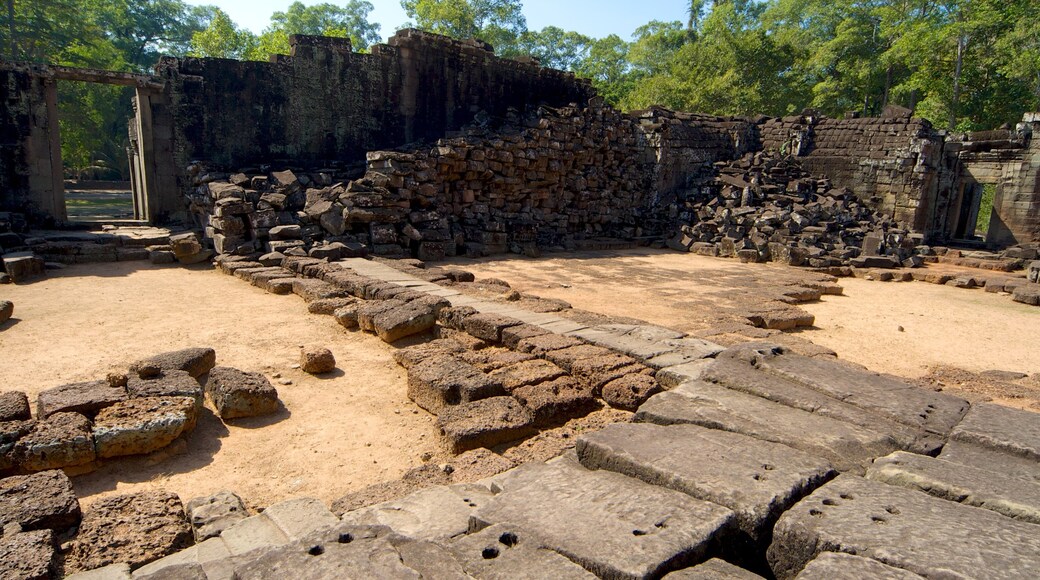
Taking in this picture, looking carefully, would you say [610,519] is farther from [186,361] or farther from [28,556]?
[186,361]

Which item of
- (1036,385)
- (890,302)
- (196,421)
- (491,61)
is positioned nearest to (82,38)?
(491,61)

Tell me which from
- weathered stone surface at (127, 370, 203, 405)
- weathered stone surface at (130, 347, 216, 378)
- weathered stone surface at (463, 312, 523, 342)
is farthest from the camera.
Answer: weathered stone surface at (463, 312, 523, 342)

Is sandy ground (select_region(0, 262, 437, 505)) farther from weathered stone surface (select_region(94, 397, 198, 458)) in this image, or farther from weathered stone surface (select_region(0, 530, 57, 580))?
weathered stone surface (select_region(0, 530, 57, 580))

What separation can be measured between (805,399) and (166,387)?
14.7 ft

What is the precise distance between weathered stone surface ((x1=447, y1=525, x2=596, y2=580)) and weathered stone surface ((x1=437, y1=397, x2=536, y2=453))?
1.70 meters

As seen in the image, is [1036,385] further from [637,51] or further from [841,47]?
[637,51]

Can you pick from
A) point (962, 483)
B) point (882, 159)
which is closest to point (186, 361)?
point (962, 483)

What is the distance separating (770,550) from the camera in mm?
2367

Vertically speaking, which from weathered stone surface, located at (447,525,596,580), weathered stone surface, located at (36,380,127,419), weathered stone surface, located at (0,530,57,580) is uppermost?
weathered stone surface, located at (447,525,596,580)

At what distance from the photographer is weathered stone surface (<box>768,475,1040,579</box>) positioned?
203 cm

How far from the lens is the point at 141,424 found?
13.2ft

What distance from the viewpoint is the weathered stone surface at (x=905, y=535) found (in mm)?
2025

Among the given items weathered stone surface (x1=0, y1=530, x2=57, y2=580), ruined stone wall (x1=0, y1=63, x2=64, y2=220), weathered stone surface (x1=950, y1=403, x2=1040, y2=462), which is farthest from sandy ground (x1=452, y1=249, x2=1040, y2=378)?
ruined stone wall (x1=0, y1=63, x2=64, y2=220)

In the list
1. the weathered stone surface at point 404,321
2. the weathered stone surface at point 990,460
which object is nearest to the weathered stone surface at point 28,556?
the weathered stone surface at point 404,321
